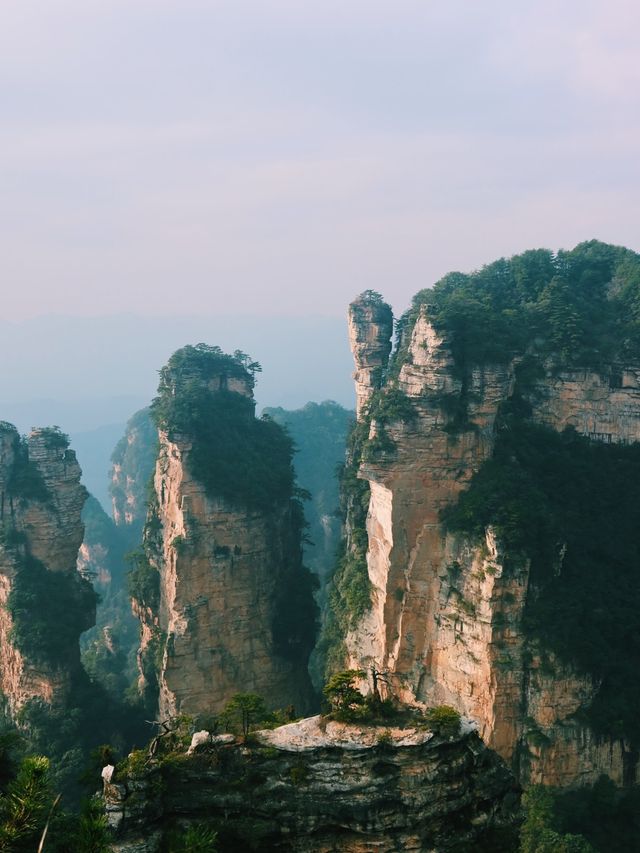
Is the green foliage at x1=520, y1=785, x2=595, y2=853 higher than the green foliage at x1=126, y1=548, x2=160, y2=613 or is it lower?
lower

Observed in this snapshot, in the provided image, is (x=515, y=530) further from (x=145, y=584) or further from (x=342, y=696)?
(x=145, y=584)

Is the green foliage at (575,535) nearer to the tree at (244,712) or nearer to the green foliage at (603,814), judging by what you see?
the green foliage at (603,814)

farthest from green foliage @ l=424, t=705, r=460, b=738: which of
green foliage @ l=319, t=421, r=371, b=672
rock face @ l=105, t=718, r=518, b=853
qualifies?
green foliage @ l=319, t=421, r=371, b=672

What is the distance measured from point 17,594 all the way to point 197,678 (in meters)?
7.01

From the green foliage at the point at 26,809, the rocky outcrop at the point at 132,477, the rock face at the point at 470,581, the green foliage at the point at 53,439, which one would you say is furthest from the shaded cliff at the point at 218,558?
the rocky outcrop at the point at 132,477

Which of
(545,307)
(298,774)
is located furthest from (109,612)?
(298,774)

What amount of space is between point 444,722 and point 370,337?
21.2m

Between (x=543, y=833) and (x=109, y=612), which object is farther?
(x=109, y=612)

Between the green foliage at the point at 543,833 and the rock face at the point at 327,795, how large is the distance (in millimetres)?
4532

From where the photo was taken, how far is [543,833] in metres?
20.2

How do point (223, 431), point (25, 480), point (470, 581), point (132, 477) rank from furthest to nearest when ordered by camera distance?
point (132, 477) < point (223, 431) < point (25, 480) < point (470, 581)

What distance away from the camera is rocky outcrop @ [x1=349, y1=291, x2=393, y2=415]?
35.1 m

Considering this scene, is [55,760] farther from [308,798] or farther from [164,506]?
[308,798]

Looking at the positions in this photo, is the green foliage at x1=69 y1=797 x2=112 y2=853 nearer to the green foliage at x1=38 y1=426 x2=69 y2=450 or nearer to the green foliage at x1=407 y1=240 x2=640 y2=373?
the green foliage at x1=407 y1=240 x2=640 y2=373
